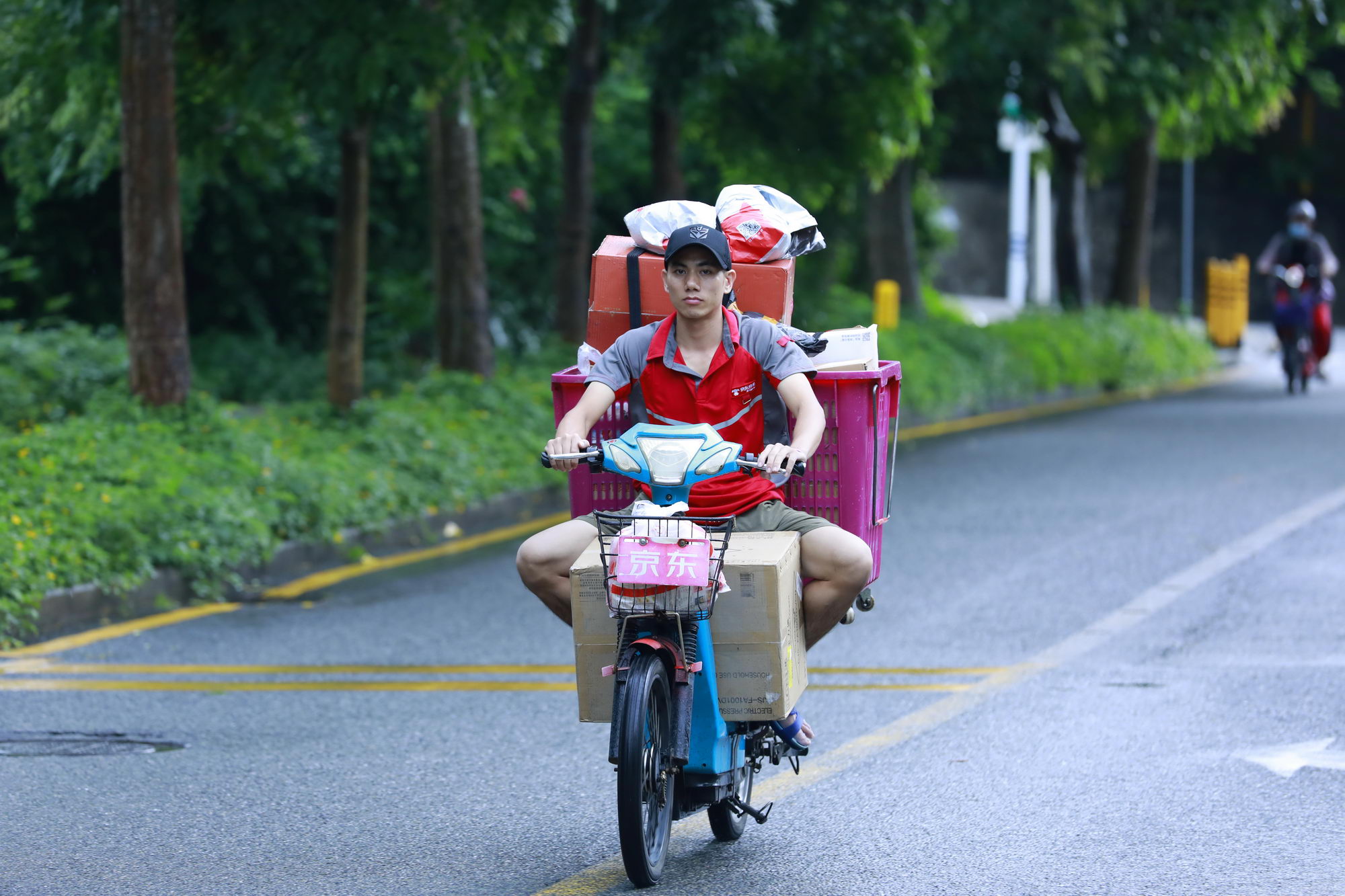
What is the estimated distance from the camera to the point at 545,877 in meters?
5.07

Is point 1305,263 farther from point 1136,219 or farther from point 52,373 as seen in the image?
point 52,373

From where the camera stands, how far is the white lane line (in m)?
5.18

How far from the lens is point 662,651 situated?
4887mm

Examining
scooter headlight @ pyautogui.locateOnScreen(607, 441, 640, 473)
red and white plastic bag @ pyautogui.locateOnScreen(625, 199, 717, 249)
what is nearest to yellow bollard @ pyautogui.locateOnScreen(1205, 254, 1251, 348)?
red and white plastic bag @ pyautogui.locateOnScreen(625, 199, 717, 249)

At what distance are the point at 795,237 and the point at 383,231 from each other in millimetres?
17039

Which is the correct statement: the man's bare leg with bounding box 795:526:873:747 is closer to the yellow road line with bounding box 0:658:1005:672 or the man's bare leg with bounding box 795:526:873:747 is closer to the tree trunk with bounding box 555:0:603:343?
the yellow road line with bounding box 0:658:1005:672

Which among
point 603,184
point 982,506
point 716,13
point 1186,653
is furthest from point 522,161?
point 1186,653

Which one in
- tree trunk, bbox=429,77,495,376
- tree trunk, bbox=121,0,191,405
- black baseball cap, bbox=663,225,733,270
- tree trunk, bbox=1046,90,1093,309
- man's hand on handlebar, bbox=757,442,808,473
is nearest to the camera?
man's hand on handlebar, bbox=757,442,808,473

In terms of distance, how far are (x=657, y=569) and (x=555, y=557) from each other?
557 mm

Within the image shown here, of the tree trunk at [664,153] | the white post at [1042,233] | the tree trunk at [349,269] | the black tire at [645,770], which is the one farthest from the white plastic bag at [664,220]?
the white post at [1042,233]

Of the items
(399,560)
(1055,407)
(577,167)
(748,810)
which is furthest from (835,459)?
(1055,407)

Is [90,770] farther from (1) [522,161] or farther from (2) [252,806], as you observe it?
(1) [522,161]

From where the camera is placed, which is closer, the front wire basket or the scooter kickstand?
the front wire basket

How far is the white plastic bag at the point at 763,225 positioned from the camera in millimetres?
5605
